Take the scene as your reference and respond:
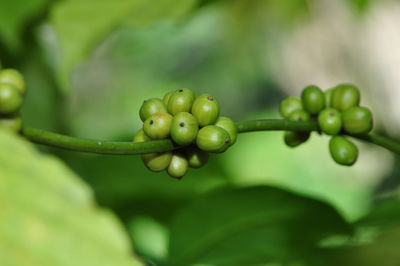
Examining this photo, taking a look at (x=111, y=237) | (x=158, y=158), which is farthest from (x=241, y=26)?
(x=111, y=237)

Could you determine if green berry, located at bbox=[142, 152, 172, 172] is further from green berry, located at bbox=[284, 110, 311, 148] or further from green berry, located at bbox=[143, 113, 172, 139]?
green berry, located at bbox=[284, 110, 311, 148]

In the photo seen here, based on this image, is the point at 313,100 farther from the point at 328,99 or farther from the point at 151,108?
the point at 151,108

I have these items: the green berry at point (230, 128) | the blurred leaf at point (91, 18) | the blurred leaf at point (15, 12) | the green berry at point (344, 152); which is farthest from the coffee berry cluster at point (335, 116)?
the blurred leaf at point (15, 12)

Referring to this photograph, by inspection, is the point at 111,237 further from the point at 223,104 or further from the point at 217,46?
the point at 217,46

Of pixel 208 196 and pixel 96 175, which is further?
pixel 96 175

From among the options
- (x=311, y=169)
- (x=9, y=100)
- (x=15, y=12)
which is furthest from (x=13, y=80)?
(x=311, y=169)

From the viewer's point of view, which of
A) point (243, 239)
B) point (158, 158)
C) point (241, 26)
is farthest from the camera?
point (241, 26)

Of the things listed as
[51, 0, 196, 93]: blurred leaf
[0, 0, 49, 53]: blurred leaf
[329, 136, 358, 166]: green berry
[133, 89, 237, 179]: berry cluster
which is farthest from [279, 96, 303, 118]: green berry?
[0, 0, 49, 53]: blurred leaf
